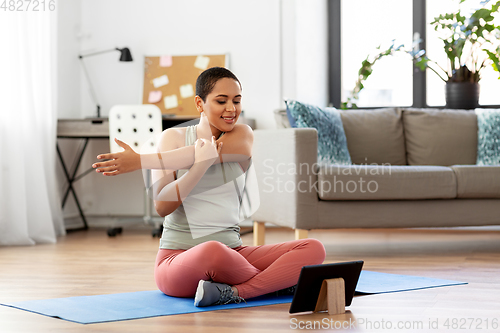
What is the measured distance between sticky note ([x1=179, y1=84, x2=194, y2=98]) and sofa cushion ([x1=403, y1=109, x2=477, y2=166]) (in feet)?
5.07

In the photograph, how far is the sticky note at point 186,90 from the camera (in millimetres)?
4059

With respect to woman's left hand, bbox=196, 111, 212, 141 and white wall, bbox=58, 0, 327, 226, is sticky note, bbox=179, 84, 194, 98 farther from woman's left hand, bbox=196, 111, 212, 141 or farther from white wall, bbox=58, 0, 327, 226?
woman's left hand, bbox=196, 111, 212, 141

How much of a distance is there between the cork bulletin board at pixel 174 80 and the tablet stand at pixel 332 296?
2.67 meters

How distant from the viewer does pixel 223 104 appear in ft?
5.44

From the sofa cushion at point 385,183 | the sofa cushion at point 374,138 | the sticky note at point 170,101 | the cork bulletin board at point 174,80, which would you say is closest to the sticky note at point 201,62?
the cork bulletin board at point 174,80

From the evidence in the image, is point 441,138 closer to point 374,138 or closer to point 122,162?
point 374,138

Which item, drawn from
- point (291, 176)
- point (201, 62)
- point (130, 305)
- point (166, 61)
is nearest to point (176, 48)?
point (166, 61)

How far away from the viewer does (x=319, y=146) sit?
289 cm

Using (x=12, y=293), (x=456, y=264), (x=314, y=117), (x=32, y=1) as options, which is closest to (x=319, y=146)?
(x=314, y=117)

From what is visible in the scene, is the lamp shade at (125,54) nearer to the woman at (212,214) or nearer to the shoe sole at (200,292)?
the woman at (212,214)

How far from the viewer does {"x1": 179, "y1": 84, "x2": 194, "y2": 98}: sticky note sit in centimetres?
406

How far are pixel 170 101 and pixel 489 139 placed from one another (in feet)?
6.98

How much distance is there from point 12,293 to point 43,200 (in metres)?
1.59

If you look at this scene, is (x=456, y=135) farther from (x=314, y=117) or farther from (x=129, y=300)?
(x=129, y=300)
